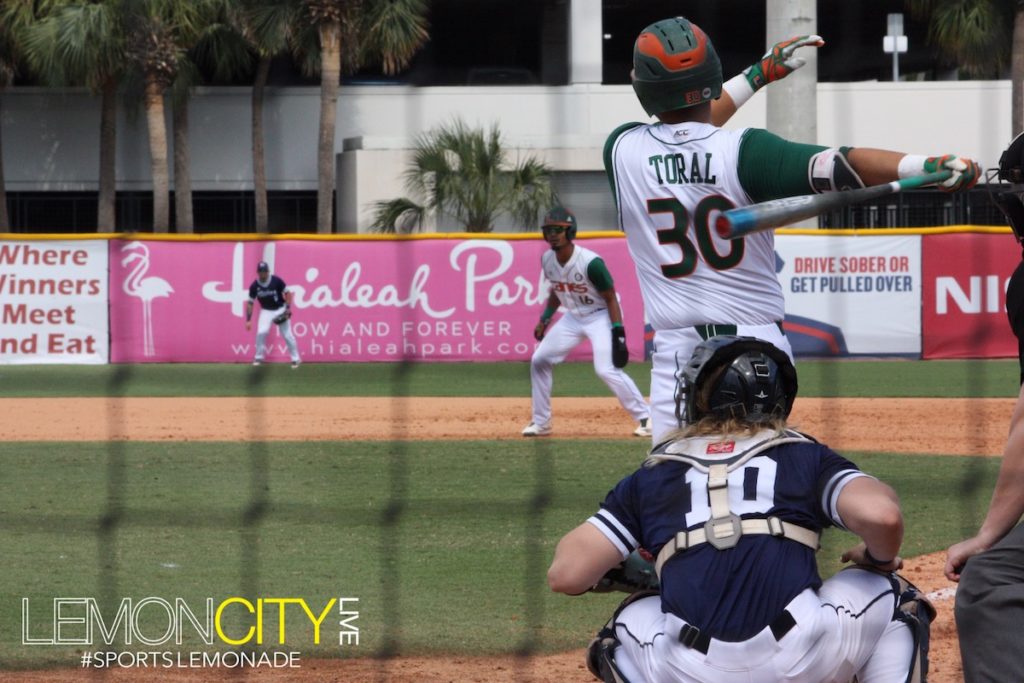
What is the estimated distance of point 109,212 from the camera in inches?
829

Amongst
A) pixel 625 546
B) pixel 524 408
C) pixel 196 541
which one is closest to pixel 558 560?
pixel 625 546

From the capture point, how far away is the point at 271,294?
1689cm

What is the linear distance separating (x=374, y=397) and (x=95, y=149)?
1049cm

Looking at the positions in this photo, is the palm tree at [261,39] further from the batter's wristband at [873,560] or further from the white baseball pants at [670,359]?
the batter's wristband at [873,560]

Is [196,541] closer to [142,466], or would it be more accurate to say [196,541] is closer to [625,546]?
[142,466]

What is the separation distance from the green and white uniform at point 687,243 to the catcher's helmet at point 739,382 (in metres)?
1.00

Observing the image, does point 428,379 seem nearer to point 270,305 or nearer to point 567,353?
point 270,305

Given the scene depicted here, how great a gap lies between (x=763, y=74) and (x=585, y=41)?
1275cm

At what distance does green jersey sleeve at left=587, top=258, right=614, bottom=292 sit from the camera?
33.4 ft

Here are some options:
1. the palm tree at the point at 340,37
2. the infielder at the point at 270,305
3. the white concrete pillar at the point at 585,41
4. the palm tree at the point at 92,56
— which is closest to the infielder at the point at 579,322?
the white concrete pillar at the point at 585,41

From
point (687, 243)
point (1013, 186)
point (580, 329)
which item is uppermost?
point (1013, 186)

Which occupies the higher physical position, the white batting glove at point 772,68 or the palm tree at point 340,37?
the palm tree at point 340,37

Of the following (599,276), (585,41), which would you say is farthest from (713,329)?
(585,41)

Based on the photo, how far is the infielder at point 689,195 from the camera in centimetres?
391
